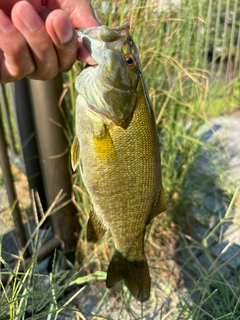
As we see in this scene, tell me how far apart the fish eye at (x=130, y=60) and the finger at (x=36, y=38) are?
0.22 m

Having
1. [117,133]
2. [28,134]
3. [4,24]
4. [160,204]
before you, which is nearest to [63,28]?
[4,24]

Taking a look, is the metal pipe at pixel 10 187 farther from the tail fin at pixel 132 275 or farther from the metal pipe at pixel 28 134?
the tail fin at pixel 132 275

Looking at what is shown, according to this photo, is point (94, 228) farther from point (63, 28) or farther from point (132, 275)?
point (63, 28)

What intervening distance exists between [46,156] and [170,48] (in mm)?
933

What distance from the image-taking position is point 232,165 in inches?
125

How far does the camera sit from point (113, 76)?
3.71ft

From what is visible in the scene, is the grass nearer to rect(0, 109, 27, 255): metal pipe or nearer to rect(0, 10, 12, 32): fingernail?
rect(0, 109, 27, 255): metal pipe

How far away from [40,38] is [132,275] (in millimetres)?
922

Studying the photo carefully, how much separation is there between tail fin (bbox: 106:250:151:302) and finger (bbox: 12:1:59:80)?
2.43ft

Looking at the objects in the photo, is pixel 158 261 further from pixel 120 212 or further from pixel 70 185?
pixel 120 212

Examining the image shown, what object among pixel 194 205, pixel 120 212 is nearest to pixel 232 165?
pixel 194 205

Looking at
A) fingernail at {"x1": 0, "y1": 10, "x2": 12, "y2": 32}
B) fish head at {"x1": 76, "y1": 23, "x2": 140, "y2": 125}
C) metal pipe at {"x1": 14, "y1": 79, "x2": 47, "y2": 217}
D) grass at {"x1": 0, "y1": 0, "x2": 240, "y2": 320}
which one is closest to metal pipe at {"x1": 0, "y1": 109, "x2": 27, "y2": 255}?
grass at {"x1": 0, "y1": 0, "x2": 240, "y2": 320}

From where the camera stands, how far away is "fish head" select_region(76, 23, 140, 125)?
1.09m

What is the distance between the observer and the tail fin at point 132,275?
1369 millimetres
